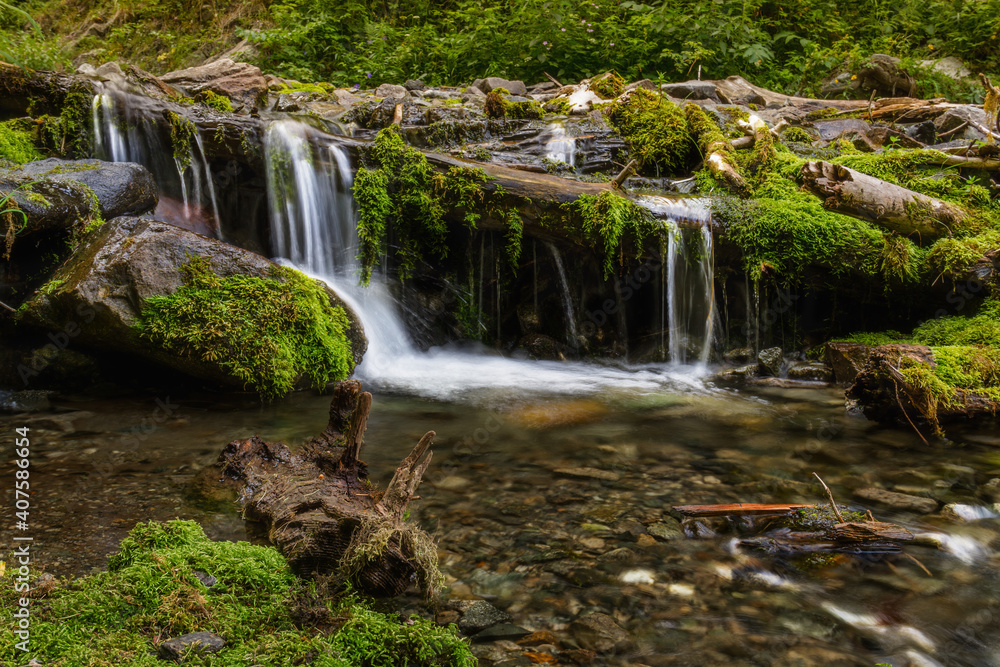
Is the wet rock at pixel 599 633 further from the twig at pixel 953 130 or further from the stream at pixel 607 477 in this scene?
the twig at pixel 953 130

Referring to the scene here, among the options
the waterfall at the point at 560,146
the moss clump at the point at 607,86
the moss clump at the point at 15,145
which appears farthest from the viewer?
the moss clump at the point at 607,86

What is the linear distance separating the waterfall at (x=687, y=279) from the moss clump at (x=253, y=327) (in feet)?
12.5

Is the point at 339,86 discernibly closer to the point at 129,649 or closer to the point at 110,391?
the point at 110,391

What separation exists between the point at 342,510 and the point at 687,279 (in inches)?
223

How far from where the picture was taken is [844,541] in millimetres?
2969

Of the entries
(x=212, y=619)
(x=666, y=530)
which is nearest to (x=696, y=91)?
(x=666, y=530)

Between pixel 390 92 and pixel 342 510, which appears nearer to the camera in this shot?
pixel 342 510

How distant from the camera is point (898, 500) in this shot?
3520 mm

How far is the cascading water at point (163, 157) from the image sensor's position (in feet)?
23.5

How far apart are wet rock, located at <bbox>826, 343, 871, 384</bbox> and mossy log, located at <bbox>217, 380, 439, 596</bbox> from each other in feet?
16.1

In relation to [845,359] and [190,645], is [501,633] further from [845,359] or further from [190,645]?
[845,359]

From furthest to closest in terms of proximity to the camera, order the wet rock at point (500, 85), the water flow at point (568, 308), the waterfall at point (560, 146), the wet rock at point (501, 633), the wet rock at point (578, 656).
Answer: the wet rock at point (500, 85)
the waterfall at point (560, 146)
the water flow at point (568, 308)
the wet rock at point (501, 633)
the wet rock at point (578, 656)

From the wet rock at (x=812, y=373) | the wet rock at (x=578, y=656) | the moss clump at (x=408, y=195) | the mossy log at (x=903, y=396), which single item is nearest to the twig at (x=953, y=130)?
the wet rock at (x=812, y=373)

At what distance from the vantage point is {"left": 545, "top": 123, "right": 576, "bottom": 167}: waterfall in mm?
8758
